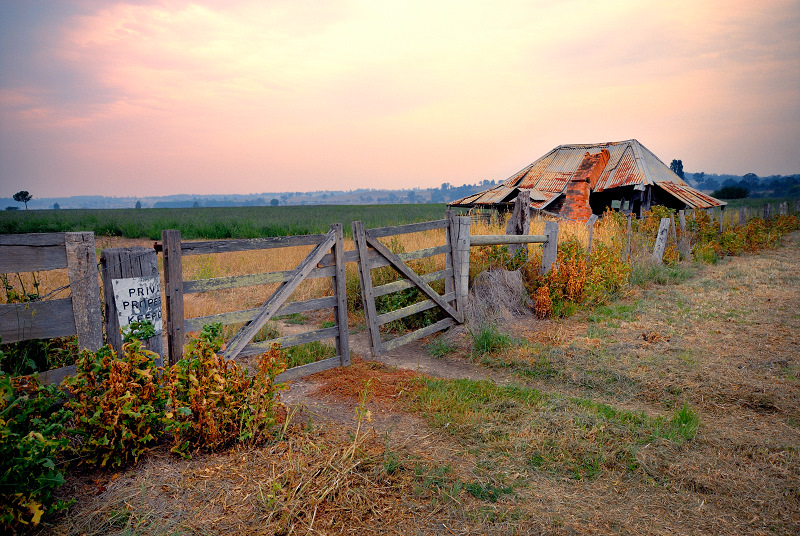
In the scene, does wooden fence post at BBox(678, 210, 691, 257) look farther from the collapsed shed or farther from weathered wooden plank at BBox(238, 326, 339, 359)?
weathered wooden plank at BBox(238, 326, 339, 359)

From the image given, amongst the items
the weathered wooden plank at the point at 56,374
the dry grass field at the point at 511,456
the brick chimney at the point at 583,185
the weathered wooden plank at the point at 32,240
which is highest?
the brick chimney at the point at 583,185

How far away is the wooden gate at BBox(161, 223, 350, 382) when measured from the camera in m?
4.45

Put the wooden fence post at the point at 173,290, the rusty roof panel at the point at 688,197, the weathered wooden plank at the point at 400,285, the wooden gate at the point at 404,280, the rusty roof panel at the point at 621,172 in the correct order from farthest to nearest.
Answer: the rusty roof panel at the point at 621,172
the rusty roof panel at the point at 688,197
the weathered wooden plank at the point at 400,285
the wooden gate at the point at 404,280
the wooden fence post at the point at 173,290

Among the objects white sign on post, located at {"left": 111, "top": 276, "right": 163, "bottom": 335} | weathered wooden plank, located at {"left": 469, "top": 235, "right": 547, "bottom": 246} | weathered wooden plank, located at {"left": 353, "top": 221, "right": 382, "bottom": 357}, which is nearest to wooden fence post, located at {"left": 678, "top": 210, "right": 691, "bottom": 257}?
weathered wooden plank, located at {"left": 469, "top": 235, "right": 547, "bottom": 246}

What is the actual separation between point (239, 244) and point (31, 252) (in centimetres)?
186

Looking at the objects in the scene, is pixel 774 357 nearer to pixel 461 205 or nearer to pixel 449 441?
pixel 449 441

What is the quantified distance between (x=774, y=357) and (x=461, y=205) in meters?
19.2

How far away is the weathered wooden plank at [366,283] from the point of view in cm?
625

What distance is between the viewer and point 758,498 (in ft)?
11.0

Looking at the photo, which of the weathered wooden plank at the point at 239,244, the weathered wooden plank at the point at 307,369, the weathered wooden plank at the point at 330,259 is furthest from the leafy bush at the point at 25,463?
the weathered wooden plank at the point at 330,259

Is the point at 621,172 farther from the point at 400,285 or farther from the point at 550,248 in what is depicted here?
the point at 400,285

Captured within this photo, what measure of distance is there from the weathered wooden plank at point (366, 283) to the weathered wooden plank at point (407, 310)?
0.15 meters

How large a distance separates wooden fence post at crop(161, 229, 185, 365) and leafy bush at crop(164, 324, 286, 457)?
2.61 feet

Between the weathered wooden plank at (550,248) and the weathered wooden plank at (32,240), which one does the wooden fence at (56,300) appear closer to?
the weathered wooden plank at (32,240)
